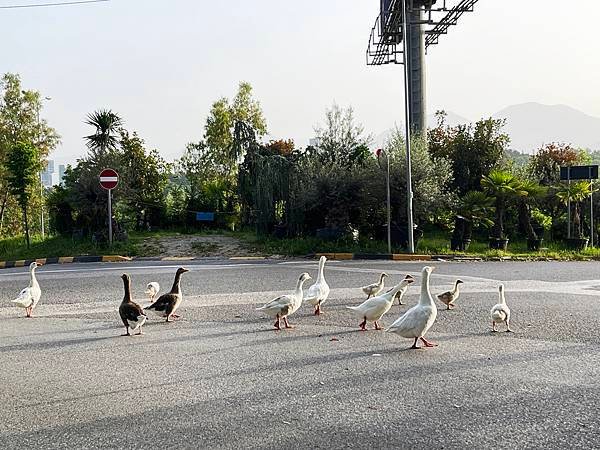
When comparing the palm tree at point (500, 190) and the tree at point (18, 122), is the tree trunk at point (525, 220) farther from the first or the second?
the tree at point (18, 122)

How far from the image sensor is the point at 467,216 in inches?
866

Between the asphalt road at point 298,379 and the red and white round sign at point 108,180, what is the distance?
11.9 m

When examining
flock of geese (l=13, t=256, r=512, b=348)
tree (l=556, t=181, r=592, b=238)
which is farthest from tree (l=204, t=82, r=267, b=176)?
flock of geese (l=13, t=256, r=512, b=348)

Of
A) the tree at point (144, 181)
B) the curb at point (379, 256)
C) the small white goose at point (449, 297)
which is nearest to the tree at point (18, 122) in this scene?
the tree at point (144, 181)

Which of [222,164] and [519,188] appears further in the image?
[222,164]

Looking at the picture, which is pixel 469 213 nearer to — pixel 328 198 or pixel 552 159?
pixel 328 198

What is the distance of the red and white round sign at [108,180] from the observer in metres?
23.1

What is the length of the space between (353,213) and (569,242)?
7.80 meters

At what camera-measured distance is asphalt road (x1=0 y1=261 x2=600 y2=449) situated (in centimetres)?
470

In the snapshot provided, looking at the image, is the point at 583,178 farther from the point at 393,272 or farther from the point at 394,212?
the point at 393,272

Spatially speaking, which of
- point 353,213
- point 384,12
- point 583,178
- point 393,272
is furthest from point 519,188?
point 384,12

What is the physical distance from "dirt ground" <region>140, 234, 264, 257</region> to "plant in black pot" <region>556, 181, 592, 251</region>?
11.2 m

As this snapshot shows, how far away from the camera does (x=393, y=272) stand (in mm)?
15883

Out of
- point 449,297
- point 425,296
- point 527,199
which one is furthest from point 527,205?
point 425,296
